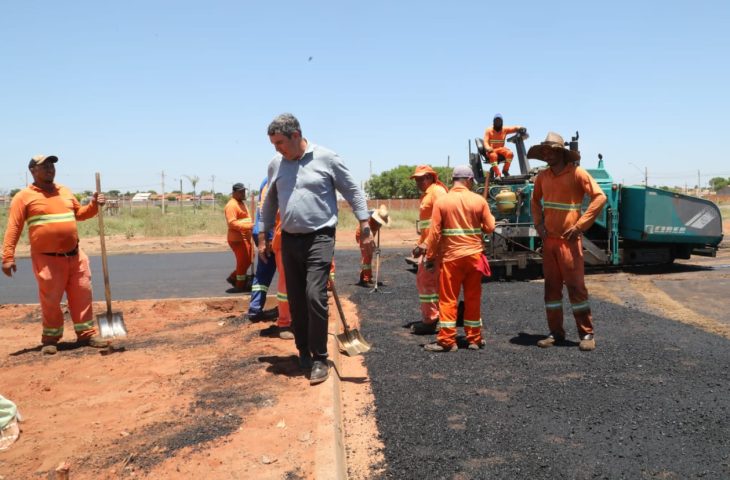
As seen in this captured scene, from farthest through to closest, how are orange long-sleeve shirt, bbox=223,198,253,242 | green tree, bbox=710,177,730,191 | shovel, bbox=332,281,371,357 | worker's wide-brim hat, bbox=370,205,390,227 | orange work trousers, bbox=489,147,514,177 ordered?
green tree, bbox=710,177,730,191 → orange work trousers, bbox=489,147,514,177 → worker's wide-brim hat, bbox=370,205,390,227 → orange long-sleeve shirt, bbox=223,198,253,242 → shovel, bbox=332,281,371,357

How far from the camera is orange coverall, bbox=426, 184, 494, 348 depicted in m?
5.63

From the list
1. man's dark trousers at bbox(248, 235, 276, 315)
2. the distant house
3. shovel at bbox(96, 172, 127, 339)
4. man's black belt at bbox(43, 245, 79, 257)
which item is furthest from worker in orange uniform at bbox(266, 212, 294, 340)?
the distant house

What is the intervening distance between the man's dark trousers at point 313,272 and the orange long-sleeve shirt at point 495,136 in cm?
707

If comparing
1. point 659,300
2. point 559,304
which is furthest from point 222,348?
point 659,300

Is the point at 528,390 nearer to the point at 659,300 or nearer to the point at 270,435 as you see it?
the point at 270,435

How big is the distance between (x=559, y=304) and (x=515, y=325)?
974 mm

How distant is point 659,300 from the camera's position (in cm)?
873

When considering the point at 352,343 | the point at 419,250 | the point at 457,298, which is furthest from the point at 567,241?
the point at 352,343

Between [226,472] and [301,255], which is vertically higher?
[301,255]

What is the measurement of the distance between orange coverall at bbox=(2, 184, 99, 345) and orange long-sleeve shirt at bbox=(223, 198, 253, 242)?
3316 millimetres

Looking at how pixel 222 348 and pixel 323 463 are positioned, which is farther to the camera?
pixel 222 348

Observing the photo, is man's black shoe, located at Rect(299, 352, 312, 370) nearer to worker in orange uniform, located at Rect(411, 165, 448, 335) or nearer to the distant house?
worker in orange uniform, located at Rect(411, 165, 448, 335)

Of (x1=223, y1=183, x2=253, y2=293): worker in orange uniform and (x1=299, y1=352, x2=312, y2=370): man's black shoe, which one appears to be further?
(x1=223, y1=183, x2=253, y2=293): worker in orange uniform

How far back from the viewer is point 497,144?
1112 cm
